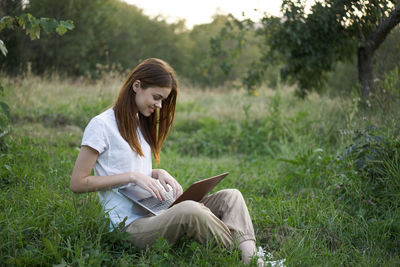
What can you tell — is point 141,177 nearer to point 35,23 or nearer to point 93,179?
point 93,179

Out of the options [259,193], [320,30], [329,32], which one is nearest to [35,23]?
[259,193]

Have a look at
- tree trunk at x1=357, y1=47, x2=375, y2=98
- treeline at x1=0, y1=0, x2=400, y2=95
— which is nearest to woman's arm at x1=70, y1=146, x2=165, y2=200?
treeline at x1=0, y1=0, x2=400, y2=95

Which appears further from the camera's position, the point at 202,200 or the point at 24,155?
the point at 24,155

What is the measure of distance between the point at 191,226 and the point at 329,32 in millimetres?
4245

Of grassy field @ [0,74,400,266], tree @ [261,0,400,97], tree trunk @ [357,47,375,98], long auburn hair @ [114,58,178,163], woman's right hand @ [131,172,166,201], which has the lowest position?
grassy field @ [0,74,400,266]

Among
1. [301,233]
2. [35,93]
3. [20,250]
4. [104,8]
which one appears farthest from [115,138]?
[104,8]

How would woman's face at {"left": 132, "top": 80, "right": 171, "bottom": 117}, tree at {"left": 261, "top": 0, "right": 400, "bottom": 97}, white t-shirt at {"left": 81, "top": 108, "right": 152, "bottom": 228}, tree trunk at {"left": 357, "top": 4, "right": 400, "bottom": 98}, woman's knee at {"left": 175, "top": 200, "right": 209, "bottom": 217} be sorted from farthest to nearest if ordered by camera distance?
1. tree trunk at {"left": 357, "top": 4, "right": 400, "bottom": 98}
2. tree at {"left": 261, "top": 0, "right": 400, "bottom": 97}
3. woman's face at {"left": 132, "top": 80, "right": 171, "bottom": 117}
4. white t-shirt at {"left": 81, "top": 108, "right": 152, "bottom": 228}
5. woman's knee at {"left": 175, "top": 200, "right": 209, "bottom": 217}

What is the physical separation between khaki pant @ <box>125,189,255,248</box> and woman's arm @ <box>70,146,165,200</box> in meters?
0.16

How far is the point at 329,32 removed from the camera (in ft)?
17.2

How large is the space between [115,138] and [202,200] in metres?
0.86

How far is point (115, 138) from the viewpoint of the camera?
228cm

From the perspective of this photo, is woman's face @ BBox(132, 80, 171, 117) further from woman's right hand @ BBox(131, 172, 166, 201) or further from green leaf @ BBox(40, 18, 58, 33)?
green leaf @ BBox(40, 18, 58, 33)

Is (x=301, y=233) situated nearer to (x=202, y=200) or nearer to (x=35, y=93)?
(x=202, y=200)

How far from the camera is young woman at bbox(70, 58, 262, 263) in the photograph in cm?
216
